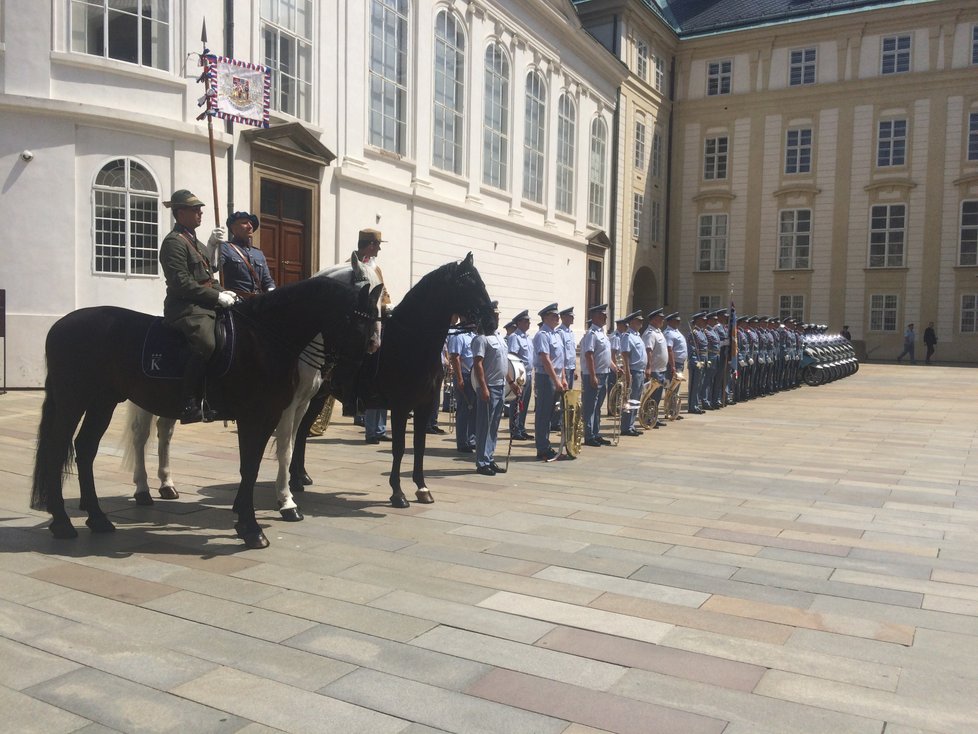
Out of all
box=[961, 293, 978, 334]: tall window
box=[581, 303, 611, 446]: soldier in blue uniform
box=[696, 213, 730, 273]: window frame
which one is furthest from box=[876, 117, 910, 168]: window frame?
box=[581, 303, 611, 446]: soldier in blue uniform

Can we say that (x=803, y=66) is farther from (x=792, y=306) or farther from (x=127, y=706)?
(x=127, y=706)

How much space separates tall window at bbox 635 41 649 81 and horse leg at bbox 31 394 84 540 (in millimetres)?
38304

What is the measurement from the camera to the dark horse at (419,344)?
24.5 ft

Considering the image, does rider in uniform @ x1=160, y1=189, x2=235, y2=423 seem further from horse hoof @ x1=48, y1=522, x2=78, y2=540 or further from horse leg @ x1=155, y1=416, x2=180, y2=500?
horse leg @ x1=155, y1=416, x2=180, y2=500

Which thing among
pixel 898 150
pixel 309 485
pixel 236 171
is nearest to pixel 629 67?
pixel 898 150

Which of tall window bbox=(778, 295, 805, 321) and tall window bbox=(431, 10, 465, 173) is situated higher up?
tall window bbox=(431, 10, 465, 173)

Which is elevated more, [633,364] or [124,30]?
[124,30]

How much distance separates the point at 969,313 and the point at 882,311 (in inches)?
149

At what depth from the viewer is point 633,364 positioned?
43.9 feet

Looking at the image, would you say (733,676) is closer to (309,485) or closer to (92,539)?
(92,539)

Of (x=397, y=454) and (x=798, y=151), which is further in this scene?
(x=798, y=151)

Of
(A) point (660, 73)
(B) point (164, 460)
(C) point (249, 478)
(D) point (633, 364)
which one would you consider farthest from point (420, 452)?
(A) point (660, 73)

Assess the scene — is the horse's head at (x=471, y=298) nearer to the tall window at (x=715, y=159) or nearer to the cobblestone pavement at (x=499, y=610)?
the cobblestone pavement at (x=499, y=610)

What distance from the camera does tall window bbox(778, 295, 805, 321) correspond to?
141 feet
